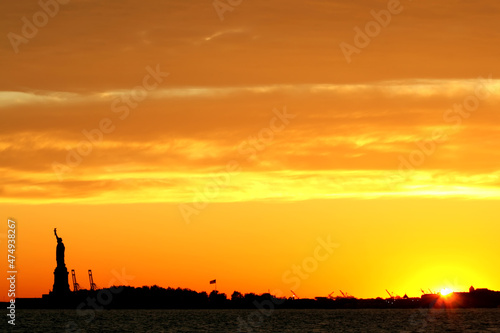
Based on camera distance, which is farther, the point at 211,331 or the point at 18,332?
the point at 211,331

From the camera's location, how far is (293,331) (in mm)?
153750

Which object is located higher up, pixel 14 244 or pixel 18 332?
pixel 14 244

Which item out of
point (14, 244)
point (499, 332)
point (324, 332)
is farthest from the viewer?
point (324, 332)

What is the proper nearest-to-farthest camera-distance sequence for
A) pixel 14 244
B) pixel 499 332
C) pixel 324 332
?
pixel 14 244 → pixel 499 332 → pixel 324 332

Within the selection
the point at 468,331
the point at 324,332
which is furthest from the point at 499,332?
the point at 324,332

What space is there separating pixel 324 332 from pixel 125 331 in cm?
3532

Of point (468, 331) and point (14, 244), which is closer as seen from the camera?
point (14, 244)

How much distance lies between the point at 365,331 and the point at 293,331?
13.9m

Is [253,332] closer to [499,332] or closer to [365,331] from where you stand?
[365,331]

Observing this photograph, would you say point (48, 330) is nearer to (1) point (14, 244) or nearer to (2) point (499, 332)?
(1) point (14, 244)

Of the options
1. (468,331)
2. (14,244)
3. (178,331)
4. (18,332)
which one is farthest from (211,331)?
(14,244)

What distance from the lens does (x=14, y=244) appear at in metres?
106

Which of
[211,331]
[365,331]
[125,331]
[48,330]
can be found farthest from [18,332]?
[365,331]

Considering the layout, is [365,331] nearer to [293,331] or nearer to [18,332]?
[293,331]
